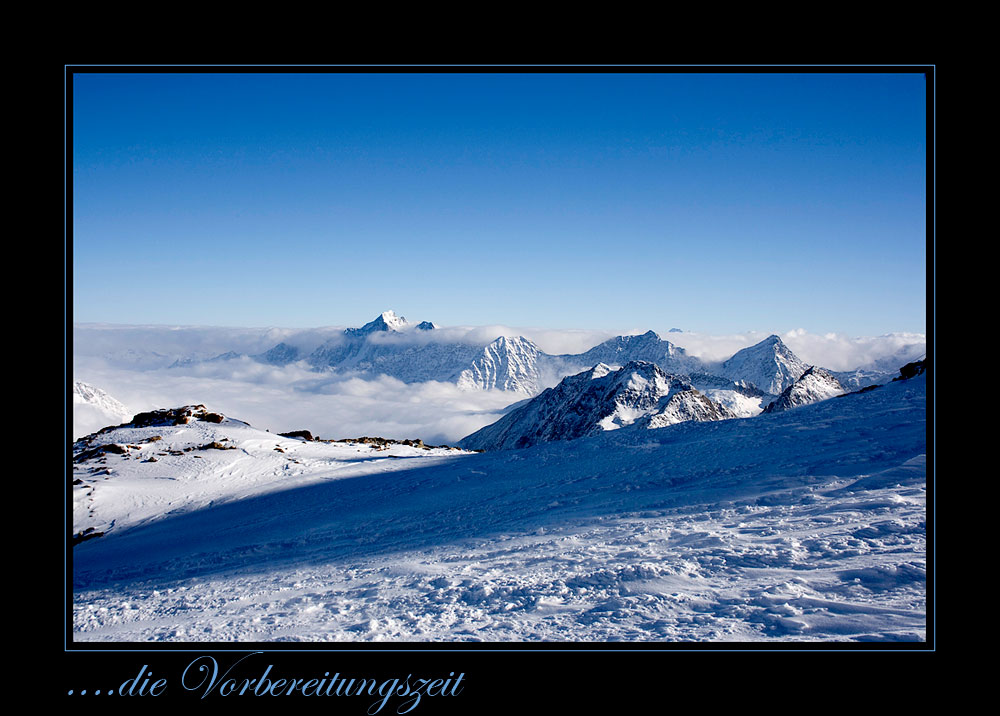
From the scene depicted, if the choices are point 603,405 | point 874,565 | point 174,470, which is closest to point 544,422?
point 603,405

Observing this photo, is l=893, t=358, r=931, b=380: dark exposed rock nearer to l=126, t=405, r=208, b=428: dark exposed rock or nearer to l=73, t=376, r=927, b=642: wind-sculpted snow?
l=73, t=376, r=927, b=642: wind-sculpted snow

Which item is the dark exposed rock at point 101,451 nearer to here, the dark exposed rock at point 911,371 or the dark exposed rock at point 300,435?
the dark exposed rock at point 300,435

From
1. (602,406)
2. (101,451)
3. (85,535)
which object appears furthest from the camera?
(602,406)

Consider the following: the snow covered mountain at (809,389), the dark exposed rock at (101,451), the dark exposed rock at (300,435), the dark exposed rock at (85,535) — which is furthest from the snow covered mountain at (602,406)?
the dark exposed rock at (85,535)

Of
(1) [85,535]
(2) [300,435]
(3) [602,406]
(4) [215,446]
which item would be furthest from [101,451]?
(3) [602,406]

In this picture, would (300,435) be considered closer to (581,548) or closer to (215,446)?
(215,446)

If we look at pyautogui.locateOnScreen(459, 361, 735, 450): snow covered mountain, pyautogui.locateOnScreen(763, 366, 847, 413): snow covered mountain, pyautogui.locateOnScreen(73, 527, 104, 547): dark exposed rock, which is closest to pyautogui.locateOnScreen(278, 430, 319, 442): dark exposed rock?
pyautogui.locateOnScreen(73, 527, 104, 547): dark exposed rock
